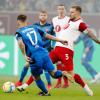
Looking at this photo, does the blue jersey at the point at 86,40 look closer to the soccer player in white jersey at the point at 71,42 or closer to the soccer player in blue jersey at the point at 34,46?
the soccer player in white jersey at the point at 71,42

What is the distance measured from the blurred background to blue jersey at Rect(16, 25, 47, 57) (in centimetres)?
781

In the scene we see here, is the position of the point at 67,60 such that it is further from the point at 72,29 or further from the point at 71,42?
the point at 72,29

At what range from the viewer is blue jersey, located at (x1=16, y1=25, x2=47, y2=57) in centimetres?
1102

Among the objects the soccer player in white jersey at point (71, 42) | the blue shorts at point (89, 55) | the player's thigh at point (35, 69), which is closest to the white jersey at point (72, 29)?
the soccer player in white jersey at point (71, 42)

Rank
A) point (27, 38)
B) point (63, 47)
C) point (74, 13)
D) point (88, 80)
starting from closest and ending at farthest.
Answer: point (27, 38) → point (74, 13) → point (63, 47) → point (88, 80)

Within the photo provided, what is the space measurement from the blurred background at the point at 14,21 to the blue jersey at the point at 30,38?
7815 millimetres

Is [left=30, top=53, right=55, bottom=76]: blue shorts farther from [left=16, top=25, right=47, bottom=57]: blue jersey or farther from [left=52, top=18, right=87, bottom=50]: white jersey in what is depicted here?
[left=52, top=18, right=87, bottom=50]: white jersey

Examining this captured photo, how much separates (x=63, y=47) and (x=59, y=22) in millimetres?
1351

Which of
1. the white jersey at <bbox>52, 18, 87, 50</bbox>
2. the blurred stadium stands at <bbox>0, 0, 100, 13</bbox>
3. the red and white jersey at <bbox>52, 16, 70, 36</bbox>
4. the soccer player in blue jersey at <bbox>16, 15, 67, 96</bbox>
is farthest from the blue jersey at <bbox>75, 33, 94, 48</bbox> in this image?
the soccer player in blue jersey at <bbox>16, 15, 67, 96</bbox>

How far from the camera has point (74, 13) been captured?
12.0 m

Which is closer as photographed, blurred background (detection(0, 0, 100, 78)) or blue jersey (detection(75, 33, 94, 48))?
blue jersey (detection(75, 33, 94, 48))

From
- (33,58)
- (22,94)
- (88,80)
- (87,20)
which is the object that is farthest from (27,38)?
(87,20)

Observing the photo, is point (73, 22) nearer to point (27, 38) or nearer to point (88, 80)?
point (27, 38)

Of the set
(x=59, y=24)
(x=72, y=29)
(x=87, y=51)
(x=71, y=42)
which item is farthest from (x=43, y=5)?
(x=72, y=29)
